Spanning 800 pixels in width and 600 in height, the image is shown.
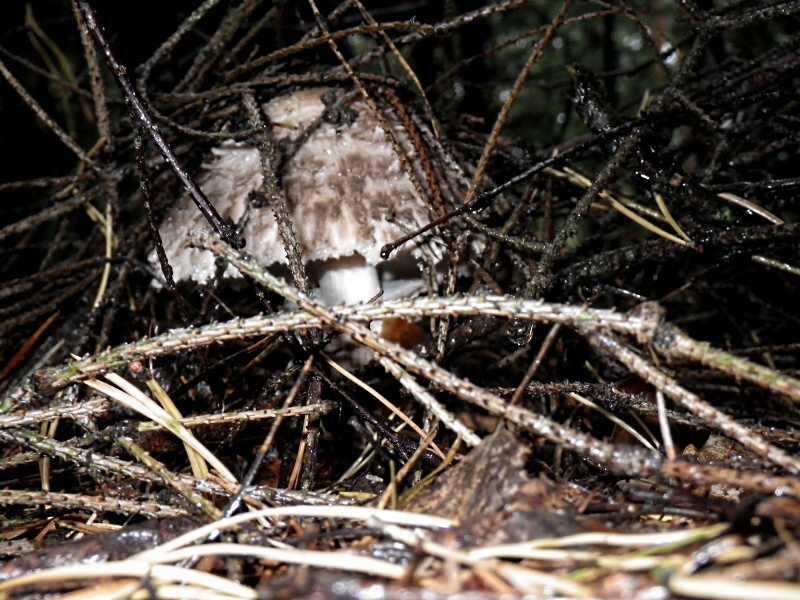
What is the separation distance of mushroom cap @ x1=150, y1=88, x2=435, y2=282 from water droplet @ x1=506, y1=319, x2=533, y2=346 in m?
0.48

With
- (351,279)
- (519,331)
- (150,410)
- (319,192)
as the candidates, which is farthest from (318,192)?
(150,410)

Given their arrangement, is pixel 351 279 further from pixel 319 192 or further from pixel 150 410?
pixel 150 410

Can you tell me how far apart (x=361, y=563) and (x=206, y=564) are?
0.36 metres

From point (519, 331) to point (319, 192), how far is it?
0.89m

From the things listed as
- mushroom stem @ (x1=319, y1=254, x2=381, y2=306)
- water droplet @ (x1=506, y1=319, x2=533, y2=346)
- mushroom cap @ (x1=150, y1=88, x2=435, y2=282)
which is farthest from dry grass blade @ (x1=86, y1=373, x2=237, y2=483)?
mushroom stem @ (x1=319, y1=254, x2=381, y2=306)

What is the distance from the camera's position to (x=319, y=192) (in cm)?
219

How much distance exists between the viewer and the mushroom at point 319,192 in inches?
83.8

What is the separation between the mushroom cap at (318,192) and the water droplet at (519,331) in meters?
0.48

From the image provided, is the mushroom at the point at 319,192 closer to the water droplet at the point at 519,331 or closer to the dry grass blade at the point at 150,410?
the water droplet at the point at 519,331

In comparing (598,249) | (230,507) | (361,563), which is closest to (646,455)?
(361,563)

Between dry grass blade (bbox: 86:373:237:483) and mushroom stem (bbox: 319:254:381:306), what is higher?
mushroom stem (bbox: 319:254:381:306)

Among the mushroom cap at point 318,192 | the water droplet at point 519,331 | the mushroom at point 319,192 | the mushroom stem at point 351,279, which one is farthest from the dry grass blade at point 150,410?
the mushroom stem at point 351,279

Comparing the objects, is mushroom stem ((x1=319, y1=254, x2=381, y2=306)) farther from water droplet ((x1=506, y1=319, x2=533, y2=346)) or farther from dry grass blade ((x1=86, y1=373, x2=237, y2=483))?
dry grass blade ((x1=86, y1=373, x2=237, y2=483))

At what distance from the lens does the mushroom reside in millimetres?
2129
